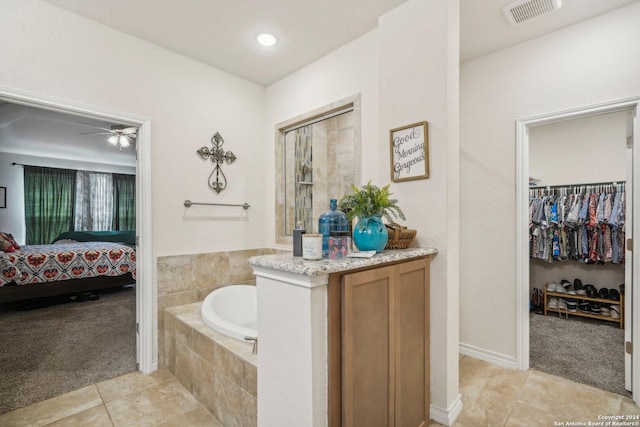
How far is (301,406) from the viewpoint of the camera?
1.19 m

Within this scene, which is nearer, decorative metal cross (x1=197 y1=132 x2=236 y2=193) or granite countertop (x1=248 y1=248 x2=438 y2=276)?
granite countertop (x1=248 y1=248 x2=438 y2=276)

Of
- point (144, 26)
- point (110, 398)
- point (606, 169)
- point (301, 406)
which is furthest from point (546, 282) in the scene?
point (144, 26)

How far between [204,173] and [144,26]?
1.20 m

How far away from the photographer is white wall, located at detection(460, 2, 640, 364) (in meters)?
2.09

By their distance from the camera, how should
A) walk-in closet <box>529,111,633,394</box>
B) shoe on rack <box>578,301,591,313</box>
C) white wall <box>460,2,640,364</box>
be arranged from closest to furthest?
1. white wall <box>460,2,640,364</box>
2. walk-in closet <box>529,111,633,394</box>
3. shoe on rack <box>578,301,591,313</box>

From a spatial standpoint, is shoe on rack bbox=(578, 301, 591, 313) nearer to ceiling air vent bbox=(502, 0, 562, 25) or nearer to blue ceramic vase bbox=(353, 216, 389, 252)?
ceiling air vent bbox=(502, 0, 562, 25)

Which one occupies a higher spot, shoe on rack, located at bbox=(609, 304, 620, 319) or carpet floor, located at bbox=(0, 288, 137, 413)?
shoe on rack, located at bbox=(609, 304, 620, 319)

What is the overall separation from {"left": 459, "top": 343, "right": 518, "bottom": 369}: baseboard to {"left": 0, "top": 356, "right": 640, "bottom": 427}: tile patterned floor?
4.2 inches

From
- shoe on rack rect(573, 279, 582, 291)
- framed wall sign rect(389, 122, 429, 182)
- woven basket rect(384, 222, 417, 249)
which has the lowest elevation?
shoe on rack rect(573, 279, 582, 291)

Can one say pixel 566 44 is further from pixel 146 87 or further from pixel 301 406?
pixel 146 87

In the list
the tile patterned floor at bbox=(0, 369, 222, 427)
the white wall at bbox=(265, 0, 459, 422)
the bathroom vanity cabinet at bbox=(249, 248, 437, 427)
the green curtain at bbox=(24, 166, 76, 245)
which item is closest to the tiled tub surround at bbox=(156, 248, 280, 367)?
the tile patterned floor at bbox=(0, 369, 222, 427)

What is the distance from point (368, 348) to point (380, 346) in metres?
0.09

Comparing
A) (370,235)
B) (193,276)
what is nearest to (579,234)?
Result: (370,235)

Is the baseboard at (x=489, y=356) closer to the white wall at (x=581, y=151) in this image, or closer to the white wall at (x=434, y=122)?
the white wall at (x=434, y=122)
